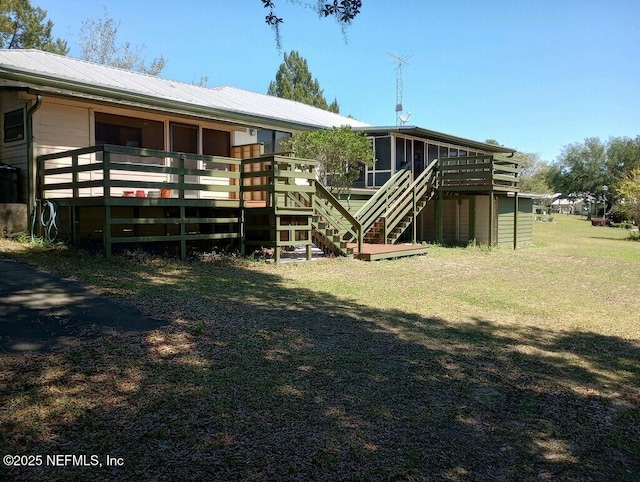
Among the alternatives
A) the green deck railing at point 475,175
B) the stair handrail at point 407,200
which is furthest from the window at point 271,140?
the green deck railing at point 475,175

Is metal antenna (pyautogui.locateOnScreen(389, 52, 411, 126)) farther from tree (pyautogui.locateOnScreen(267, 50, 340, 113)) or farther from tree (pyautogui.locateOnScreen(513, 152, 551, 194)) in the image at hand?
tree (pyautogui.locateOnScreen(513, 152, 551, 194))

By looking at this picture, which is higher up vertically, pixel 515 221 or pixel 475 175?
pixel 475 175

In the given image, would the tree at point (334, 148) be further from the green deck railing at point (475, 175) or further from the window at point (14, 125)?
the window at point (14, 125)

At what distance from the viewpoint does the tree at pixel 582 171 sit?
63.0 m

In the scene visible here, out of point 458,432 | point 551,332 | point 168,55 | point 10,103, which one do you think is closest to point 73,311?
point 458,432

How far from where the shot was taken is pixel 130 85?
12836mm

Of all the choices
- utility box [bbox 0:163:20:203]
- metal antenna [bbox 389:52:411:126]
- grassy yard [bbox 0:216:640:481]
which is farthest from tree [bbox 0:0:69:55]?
grassy yard [bbox 0:216:640:481]

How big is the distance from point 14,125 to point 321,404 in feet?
34.1

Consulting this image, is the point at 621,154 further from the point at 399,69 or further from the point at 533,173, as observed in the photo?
the point at 399,69

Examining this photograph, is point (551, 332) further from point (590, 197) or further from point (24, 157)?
point (590, 197)

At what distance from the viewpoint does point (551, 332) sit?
5898 millimetres

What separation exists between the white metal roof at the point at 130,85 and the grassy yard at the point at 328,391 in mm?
5251

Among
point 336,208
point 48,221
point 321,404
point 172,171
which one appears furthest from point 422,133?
point 321,404

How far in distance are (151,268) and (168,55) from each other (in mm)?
30608
